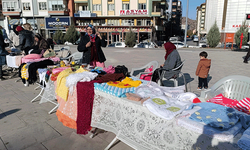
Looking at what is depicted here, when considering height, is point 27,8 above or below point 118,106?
above

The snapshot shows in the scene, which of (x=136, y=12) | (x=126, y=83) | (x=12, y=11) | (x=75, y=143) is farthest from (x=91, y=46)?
(x=12, y=11)

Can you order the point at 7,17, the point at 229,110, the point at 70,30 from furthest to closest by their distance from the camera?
the point at 7,17 → the point at 70,30 → the point at 229,110

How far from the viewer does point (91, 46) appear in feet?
15.8

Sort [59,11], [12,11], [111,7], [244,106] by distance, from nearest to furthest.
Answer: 1. [244,106]
2. [111,7]
3. [59,11]
4. [12,11]

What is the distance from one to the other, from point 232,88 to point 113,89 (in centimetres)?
187

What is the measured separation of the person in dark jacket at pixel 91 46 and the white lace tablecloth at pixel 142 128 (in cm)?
215

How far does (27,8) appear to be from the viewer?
40.0 meters

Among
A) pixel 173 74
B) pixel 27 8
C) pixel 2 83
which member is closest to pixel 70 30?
pixel 27 8

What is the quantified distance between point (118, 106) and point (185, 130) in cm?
101

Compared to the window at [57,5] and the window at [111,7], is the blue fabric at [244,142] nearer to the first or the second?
the window at [111,7]

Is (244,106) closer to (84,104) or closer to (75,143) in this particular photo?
(84,104)

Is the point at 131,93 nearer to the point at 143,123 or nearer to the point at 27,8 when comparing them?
the point at 143,123

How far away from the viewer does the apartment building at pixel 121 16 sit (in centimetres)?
3669

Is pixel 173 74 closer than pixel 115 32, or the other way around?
pixel 173 74
